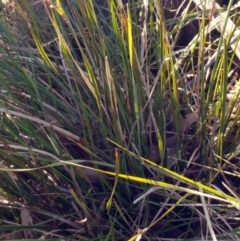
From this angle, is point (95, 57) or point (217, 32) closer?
point (95, 57)

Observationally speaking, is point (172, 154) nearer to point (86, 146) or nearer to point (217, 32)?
point (86, 146)

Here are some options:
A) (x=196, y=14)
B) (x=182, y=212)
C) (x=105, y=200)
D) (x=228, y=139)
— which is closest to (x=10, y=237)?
(x=105, y=200)

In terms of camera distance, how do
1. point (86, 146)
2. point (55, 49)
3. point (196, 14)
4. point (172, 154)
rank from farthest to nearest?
point (55, 49) < point (196, 14) < point (172, 154) < point (86, 146)

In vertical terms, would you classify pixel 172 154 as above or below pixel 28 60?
below

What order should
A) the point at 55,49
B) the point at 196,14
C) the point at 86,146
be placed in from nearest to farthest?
the point at 86,146 < the point at 196,14 < the point at 55,49

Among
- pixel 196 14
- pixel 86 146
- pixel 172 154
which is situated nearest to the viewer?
pixel 86 146

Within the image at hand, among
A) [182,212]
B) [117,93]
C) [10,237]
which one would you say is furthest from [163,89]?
[10,237]

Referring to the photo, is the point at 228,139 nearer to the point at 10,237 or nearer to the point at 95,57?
the point at 95,57

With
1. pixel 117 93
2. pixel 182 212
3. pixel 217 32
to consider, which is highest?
pixel 117 93

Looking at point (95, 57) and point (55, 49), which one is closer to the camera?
point (95, 57)
